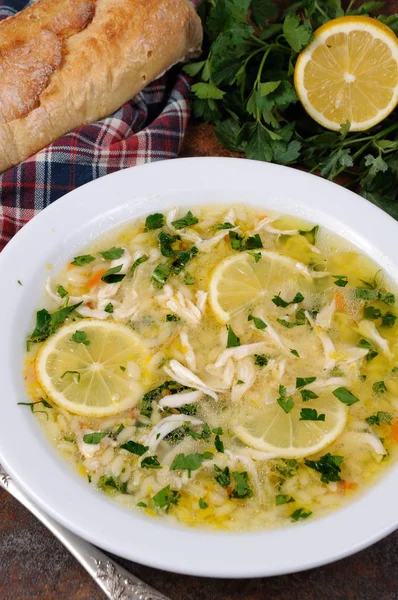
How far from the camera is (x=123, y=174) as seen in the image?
334 centimetres

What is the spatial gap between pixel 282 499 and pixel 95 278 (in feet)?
4.11

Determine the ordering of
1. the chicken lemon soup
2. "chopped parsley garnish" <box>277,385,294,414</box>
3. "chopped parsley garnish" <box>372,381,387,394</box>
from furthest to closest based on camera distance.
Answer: "chopped parsley garnish" <box>372,381,387,394</box> < "chopped parsley garnish" <box>277,385,294,414</box> < the chicken lemon soup

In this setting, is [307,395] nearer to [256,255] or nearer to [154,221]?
[256,255]

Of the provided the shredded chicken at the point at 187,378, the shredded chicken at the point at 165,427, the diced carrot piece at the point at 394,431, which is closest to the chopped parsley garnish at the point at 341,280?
the diced carrot piece at the point at 394,431

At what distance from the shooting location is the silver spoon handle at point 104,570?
2.38 metres

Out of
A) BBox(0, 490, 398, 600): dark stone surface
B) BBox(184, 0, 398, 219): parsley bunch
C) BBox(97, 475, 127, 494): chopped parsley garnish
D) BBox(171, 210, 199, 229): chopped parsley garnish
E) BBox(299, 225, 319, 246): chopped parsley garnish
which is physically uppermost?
BBox(184, 0, 398, 219): parsley bunch

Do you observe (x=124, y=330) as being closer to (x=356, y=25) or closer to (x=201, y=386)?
(x=201, y=386)

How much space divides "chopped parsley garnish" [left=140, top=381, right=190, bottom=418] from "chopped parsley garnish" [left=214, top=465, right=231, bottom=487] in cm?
33

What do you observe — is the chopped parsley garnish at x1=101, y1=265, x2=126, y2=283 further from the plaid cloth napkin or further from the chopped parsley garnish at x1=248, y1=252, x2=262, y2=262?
the plaid cloth napkin

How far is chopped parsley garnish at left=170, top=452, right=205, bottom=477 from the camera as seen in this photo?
8.10ft

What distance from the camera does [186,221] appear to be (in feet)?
10.8

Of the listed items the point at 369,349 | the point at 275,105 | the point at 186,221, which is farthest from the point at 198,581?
the point at 275,105

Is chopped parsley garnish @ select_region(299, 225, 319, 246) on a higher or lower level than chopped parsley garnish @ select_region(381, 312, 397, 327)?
higher

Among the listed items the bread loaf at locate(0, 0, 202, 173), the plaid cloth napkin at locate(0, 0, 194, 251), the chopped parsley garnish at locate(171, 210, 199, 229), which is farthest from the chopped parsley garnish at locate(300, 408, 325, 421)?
the bread loaf at locate(0, 0, 202, 173)
